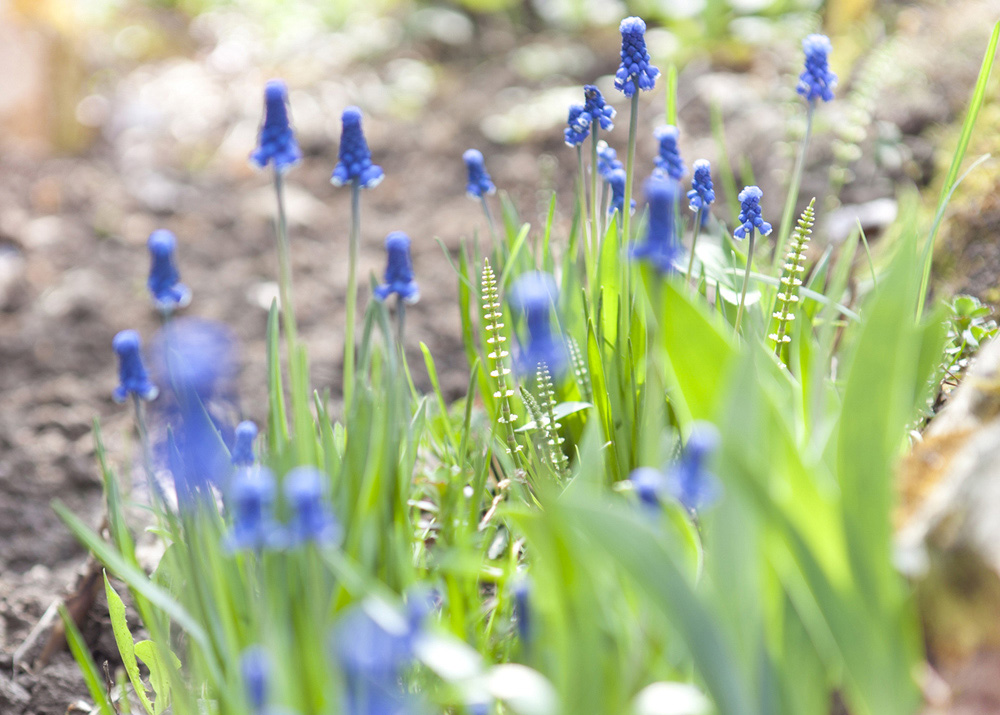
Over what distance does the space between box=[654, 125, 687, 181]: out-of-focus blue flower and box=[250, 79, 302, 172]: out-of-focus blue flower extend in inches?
23.8

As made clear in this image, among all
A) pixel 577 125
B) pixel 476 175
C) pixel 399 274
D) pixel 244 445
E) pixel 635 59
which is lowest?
pixel 244 445

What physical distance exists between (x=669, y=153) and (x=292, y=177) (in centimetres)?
374

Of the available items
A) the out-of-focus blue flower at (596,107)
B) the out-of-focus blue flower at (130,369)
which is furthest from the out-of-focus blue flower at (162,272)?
the out-of-focus blue flower at (596,107)

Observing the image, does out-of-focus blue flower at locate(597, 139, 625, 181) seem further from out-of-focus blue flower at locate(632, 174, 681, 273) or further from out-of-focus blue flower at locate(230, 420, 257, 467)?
out-of-focus blue flower at locate(230, 420, 257, 467)

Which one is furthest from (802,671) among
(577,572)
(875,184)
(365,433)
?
(875,184)

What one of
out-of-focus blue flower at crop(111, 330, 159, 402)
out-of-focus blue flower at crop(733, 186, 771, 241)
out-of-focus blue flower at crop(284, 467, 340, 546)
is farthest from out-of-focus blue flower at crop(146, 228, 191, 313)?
out-of-focus blue flower at crop(733, 186, 771, 241)

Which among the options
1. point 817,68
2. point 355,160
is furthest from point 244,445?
point 817,68

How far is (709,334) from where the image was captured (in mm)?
1200

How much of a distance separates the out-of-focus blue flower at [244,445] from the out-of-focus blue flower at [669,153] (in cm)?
89

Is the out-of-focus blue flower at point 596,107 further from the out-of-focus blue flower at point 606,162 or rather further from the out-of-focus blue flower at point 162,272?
the out-of-focus blue flower at point 162,272

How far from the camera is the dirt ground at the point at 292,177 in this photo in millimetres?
2979

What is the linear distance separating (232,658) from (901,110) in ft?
11.2

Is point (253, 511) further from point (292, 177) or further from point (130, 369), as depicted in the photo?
point (292, 177)

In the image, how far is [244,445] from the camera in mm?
1527
